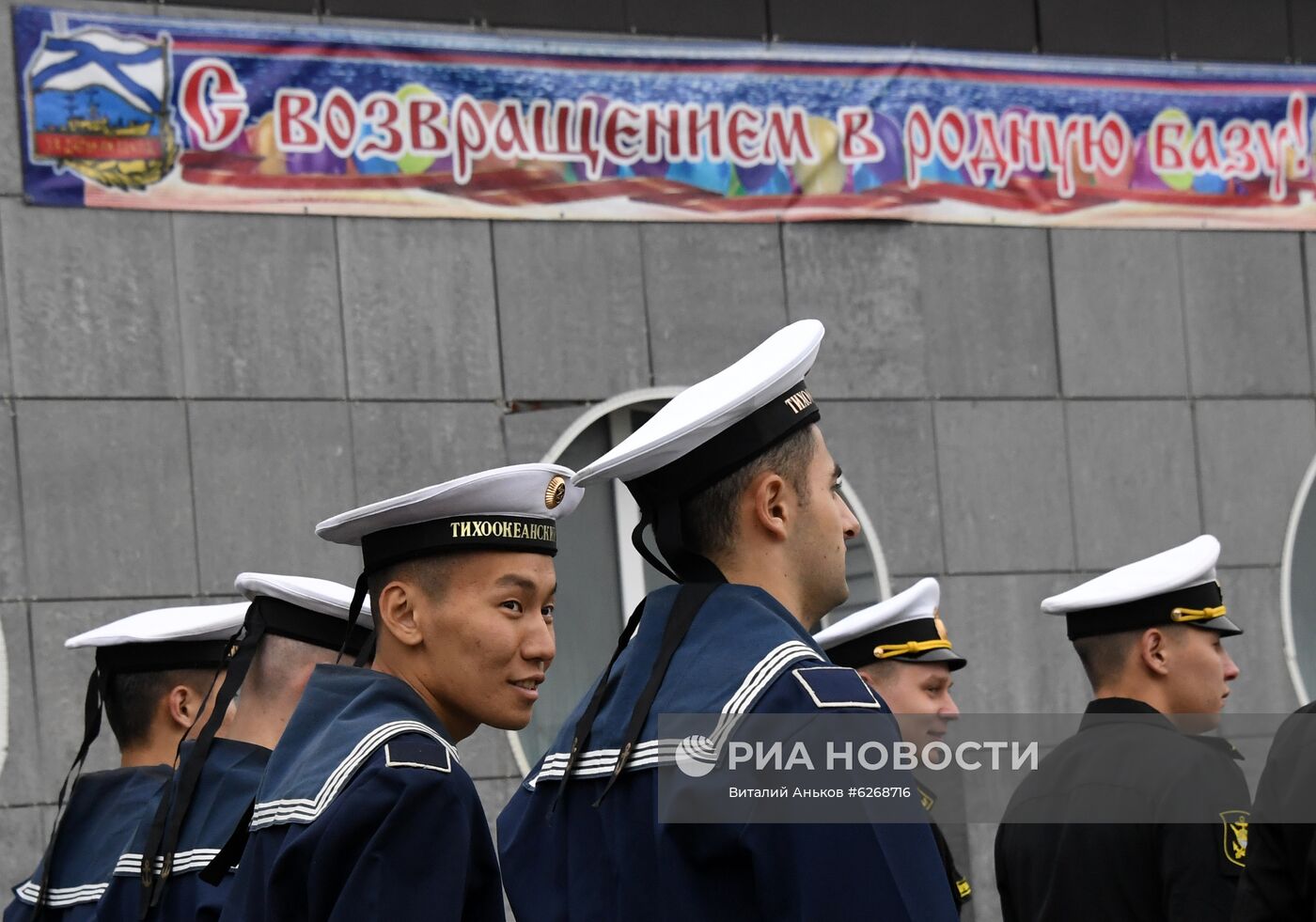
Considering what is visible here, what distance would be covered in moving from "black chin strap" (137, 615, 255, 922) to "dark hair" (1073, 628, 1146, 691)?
81.2 inches

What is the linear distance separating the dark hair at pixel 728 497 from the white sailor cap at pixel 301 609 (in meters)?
1.54

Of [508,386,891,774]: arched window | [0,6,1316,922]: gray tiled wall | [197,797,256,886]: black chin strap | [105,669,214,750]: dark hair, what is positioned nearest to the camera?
[197,797,256,886]: black chin strap

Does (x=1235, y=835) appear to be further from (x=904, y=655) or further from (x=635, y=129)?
(x=635, y=129)

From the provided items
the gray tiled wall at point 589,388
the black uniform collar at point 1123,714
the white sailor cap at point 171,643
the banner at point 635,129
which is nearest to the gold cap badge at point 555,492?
the black uniform collar at point 1123,714

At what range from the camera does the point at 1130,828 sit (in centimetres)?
434

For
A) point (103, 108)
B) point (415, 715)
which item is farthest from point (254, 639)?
point (103, 108)

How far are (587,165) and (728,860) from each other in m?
5.92

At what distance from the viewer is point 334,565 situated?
7.60 meters

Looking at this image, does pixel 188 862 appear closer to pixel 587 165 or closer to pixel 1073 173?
pixel 587 165

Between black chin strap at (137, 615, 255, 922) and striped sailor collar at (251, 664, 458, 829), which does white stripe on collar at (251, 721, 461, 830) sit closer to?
striped sailor collar at (251, 664, 458, 829)

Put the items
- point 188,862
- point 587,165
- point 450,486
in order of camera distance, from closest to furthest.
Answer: point 450,486 < point 188,862 < point 587,165

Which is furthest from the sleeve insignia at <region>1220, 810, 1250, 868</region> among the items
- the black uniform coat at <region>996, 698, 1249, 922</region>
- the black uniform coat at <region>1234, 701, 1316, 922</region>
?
the black uniform coat at <region>1234, 701, 1316, 922</region>

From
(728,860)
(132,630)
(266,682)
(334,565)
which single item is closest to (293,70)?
(334,565)

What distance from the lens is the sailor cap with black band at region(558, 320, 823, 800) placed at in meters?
2.76
